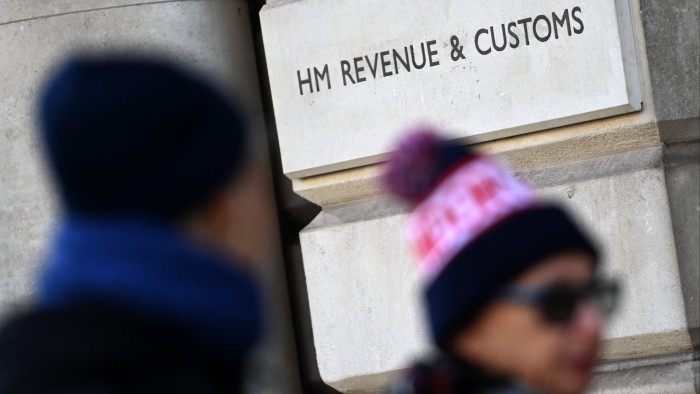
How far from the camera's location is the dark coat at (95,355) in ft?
4.37

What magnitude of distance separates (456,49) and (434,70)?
4.4 inches

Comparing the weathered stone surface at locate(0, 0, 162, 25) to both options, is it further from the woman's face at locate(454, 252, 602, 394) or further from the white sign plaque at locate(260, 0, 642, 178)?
the woman's face at locate(454, 252, 602, 394)

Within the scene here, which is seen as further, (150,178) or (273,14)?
(273,14)

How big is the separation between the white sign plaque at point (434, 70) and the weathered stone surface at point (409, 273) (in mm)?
222

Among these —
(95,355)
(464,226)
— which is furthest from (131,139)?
(464,226)

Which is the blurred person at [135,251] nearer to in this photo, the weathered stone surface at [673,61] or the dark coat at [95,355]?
the dark coat at [95,355]

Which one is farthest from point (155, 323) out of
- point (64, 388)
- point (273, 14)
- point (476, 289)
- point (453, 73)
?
point (273, 14)

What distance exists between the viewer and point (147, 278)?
4.60ft

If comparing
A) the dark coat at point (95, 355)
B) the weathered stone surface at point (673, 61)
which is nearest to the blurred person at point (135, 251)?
the dark coat at point (95, 355)

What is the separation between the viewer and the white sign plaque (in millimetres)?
4398

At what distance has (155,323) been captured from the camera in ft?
4.55

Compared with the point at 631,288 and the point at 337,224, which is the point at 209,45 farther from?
the point at 631,288

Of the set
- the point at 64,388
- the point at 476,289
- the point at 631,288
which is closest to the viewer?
the point at 64,388

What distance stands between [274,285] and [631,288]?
1.58 m
